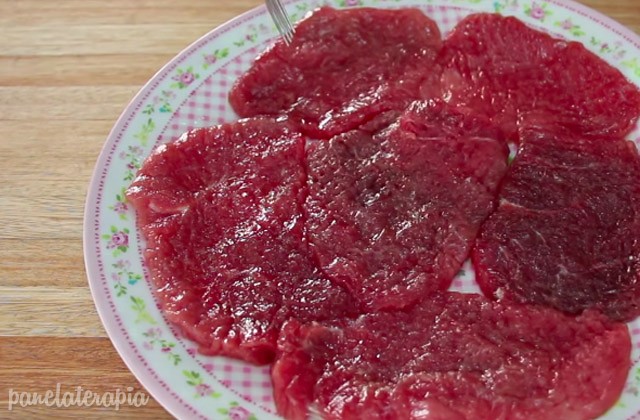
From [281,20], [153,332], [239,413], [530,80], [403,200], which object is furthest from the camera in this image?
[281,20]

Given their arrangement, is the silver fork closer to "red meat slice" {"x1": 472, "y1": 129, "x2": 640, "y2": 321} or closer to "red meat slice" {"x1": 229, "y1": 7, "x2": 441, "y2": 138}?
"red meat slice" {"x1": 229, "y1": 7, "x2": 441, "y2": 138}

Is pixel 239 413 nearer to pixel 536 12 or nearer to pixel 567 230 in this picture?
pixel 567 230

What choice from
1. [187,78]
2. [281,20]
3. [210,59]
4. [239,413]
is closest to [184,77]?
[187,78]

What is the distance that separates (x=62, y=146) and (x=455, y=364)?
7.40 ft

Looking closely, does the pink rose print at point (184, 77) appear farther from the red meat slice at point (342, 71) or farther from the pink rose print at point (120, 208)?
the pink rose print at point (120, 208)

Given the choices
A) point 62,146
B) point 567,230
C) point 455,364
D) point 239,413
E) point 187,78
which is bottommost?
point 239,413

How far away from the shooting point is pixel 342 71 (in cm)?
343

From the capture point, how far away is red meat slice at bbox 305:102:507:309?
9.20 ft

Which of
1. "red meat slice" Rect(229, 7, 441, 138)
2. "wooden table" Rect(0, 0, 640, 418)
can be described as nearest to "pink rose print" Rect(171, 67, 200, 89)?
"red meat slice" Rect(229, 7, 441, 138)

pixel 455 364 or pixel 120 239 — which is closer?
pixel 455 364

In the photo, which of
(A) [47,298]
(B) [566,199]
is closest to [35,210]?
(A) [47,298]

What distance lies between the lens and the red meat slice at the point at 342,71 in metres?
3.29

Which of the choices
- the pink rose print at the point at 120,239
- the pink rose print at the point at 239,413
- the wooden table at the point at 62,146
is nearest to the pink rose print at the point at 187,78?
the wooden table at the point at 62,146

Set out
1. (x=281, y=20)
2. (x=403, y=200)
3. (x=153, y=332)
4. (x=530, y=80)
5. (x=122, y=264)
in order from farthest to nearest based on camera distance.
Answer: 1. (x=281, y=20)
2. (x=530, y=80)
3. (x=403, y=200)
4. (x=122, y=264)
5. (x=153, y=332)
